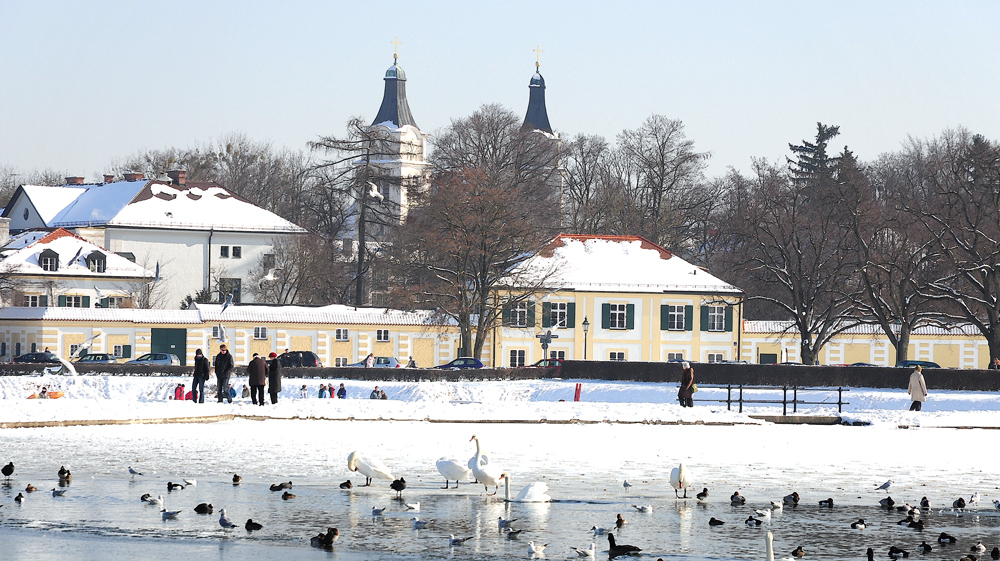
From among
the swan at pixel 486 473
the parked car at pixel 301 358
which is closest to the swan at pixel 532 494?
the swan at pixel 486 473

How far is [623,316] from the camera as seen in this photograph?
70.1 meters

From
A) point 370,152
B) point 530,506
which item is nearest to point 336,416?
point 530,506

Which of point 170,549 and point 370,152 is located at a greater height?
point 370,152

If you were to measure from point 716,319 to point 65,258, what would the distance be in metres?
35.4

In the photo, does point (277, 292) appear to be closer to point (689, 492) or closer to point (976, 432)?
point (976, 432)

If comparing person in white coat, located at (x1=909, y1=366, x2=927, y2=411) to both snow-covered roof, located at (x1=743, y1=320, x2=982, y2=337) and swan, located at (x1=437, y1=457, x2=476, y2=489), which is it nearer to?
swan, located at (x1=437, y1=457, x2=476, y2=489)

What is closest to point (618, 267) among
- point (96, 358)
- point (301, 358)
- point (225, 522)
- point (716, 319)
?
point (716, 319)

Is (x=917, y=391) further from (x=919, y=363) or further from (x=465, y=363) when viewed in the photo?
(x=919, y=363)

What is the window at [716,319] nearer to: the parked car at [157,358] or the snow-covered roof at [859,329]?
the snow-covered roof at [859,329]

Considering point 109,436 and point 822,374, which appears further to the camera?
point 822,374

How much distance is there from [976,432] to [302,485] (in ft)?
62.2

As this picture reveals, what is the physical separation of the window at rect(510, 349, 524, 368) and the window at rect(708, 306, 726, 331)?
31.3 ft

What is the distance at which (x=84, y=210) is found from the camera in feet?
296

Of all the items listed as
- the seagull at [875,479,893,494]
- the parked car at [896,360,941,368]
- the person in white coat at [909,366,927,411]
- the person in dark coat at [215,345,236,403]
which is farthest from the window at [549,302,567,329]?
the seagull at [875,479,893,494]
